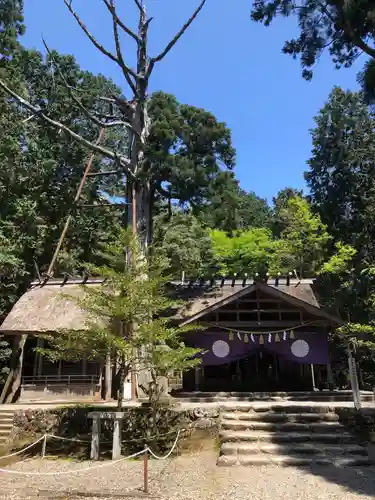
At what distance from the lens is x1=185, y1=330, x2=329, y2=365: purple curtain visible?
592 inches

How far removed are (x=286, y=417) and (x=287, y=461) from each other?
7.39 ft

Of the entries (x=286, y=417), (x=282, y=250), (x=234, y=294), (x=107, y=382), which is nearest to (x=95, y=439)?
(x=286, y=417)

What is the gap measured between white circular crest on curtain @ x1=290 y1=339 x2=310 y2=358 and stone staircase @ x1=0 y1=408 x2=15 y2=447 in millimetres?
9589

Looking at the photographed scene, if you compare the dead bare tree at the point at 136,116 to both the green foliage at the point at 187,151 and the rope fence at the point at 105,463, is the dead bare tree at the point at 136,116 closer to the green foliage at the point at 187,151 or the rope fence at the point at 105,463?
the green foliage at the point at 187,151

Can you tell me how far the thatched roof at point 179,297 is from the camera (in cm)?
1493

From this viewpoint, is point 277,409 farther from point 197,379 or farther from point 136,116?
point 136,116

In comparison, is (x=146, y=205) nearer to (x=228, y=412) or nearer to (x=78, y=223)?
(x=78, y=223)

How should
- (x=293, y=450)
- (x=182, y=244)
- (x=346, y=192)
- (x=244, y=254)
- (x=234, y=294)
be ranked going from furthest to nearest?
(x=244, y=254) → (x=346, y=192) → (x=182, y=244) → (x=234, y=294) → (x=293, y=450)

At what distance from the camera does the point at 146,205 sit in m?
18.1

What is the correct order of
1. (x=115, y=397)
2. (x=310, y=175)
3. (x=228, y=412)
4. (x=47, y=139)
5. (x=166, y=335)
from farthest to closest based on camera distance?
(x=310, y=175)
(x=47, y=139)
(x=115, y=397)
(x=228, y=412)
(x=166, y=335)

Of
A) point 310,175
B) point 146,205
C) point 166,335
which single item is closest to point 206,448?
point 166,335

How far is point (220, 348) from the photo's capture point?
15.1m

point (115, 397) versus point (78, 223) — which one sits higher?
point (78, 223)

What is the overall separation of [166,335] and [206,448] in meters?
2.93
